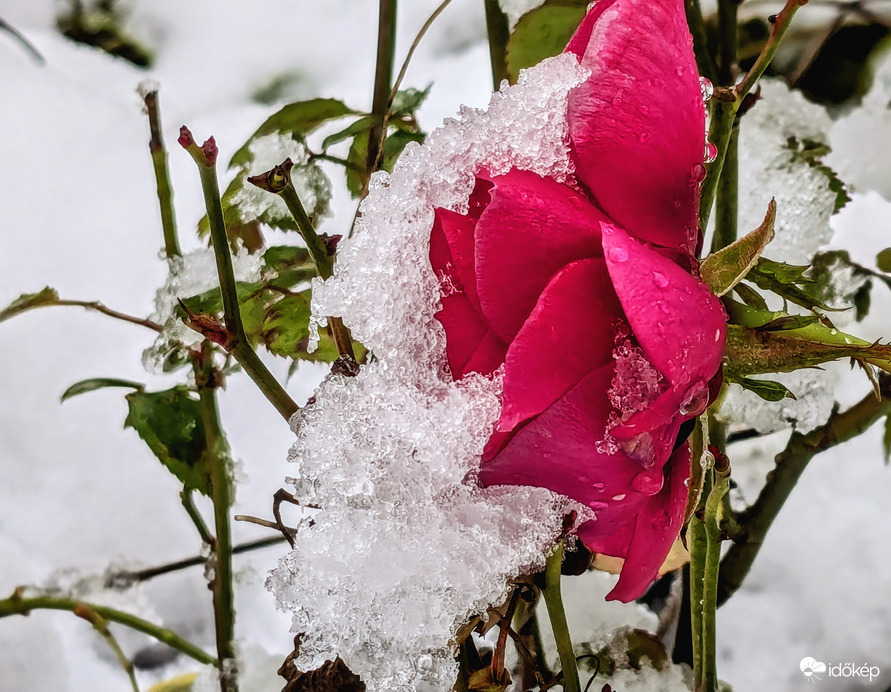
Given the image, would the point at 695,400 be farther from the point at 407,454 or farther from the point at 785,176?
the point at 785,176

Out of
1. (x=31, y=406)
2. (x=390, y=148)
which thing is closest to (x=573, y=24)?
(x=390, y=148)

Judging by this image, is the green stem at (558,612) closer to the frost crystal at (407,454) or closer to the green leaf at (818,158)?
the frost crystal at (407,454)

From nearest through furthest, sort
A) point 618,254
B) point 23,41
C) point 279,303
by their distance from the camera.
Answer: point 618,254
point 279,303
point 23,41

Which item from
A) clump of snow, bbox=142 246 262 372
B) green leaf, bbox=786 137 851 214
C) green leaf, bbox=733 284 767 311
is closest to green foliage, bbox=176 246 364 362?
clump of snow, bbox=142 246 262 372

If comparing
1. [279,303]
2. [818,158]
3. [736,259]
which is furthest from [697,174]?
[818,158]

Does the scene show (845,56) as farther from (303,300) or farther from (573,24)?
(303,300)

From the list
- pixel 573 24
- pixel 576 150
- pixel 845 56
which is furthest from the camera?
pixel 845 56

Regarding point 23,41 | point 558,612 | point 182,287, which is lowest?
point 558,612
